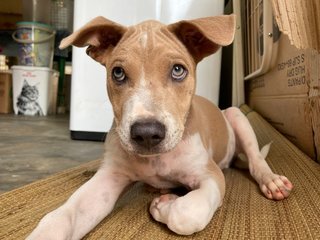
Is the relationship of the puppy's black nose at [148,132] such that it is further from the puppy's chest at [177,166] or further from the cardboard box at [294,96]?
the cardboard box at [294,96]

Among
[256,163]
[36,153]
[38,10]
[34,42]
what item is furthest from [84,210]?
[38,10]

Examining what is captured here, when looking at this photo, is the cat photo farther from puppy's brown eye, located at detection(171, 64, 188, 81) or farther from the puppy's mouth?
the puppy's mouth

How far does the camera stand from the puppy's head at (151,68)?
1.10 metres

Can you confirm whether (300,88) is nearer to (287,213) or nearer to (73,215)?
(287,213)

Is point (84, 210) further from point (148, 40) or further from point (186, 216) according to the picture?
point (148, 40)

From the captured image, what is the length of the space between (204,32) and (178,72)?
16cm

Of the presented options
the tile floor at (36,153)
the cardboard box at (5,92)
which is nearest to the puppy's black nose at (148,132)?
the tile floor at (36,153)

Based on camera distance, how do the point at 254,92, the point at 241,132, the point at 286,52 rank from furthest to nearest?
the point at 254,92 < the point at 286,52 < the point at 241,132

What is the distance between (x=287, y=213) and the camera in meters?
1.29

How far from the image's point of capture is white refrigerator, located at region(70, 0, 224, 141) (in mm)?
3020

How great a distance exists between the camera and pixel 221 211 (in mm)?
1303

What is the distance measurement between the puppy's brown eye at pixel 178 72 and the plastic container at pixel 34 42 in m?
4.45

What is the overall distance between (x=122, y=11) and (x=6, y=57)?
4.52 metres

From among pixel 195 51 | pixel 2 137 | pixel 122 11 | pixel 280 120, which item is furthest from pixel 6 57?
pixel 195 51
